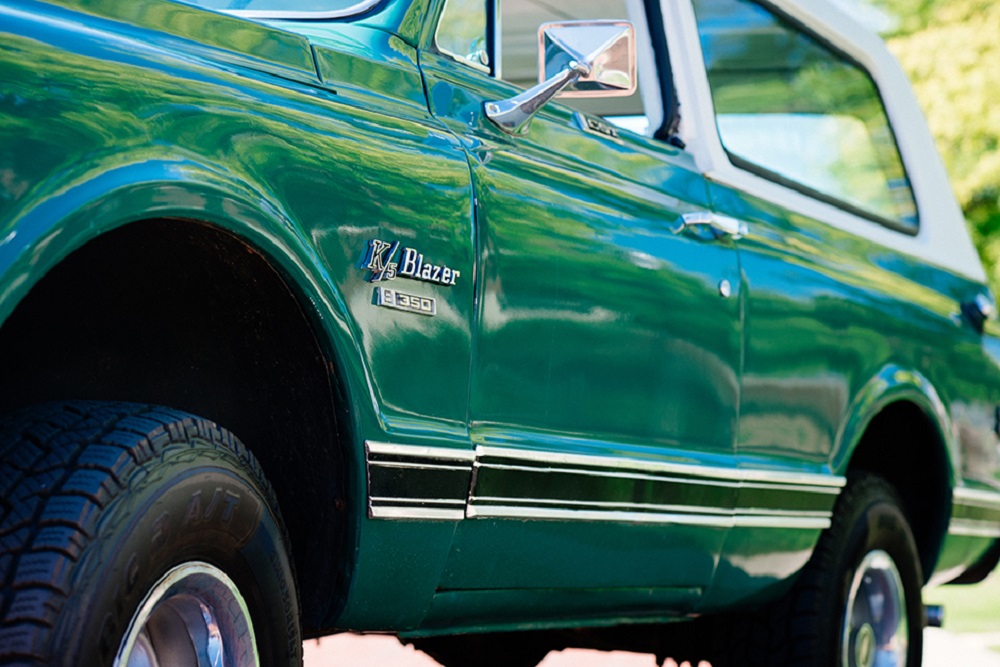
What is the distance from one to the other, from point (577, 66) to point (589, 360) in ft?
2.03

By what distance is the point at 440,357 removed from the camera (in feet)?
9.36

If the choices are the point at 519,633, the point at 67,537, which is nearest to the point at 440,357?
the point at 67,537

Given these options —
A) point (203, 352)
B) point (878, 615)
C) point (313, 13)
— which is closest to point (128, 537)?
point (203, 352)

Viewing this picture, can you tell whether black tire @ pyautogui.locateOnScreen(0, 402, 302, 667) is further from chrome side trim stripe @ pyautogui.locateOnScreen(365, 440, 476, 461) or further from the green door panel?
the green door panel

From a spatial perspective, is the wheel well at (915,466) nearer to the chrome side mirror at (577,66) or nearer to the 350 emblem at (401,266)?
the chrome side mirror at (577,66)

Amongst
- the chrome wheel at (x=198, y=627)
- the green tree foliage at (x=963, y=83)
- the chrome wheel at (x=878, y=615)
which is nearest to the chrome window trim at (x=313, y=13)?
the chrome wheel at (x=198, y=627)

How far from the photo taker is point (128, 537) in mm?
2119

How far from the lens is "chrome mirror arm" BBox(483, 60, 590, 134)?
10.2ft

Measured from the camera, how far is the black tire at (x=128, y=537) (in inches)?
79.4

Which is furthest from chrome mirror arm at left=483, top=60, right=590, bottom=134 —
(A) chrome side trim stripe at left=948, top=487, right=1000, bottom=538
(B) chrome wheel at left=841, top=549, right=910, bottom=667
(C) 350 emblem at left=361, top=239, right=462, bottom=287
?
(A) chrome side trim stripe at left=948, top=487, right=1000, bottom=538

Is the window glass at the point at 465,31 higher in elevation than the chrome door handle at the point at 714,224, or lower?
higher

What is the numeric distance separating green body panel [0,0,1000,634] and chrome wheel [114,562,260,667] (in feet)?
1.17

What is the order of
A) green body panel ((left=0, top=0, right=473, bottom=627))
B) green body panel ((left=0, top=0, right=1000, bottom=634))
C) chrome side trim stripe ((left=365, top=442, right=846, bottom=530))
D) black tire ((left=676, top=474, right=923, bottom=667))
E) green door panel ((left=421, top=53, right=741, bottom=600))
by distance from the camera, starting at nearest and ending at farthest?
green body panel ((left=0, top=0, right=473, bottom=627))
green body panel ((left=0, top=0, right=1000, bottom=634))
chrome side trim stripe ((left=365, top=442, right=846, bottom=530))
green door panel ((left=421, top=53, right=741, bottom=600))
black tire ((left=676, top=474, right=923, bottom=667))

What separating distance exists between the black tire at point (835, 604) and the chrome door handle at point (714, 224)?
3.09ft
